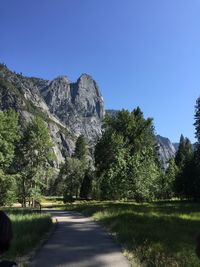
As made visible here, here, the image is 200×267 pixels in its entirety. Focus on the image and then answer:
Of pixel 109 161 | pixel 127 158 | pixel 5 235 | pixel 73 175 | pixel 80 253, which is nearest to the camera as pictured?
pixel 5 235

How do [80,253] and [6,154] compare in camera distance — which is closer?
[80,253]

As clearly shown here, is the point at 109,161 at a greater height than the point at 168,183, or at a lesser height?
greater

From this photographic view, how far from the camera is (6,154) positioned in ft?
177

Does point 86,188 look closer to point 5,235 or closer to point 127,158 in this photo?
point 127,158

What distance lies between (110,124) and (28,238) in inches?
2218

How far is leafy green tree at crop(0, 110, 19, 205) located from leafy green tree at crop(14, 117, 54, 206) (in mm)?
5198

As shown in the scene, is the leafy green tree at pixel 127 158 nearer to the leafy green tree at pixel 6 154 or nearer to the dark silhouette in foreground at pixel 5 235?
the leafy green tree at pixel 6 154

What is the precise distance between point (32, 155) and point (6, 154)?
354 inches

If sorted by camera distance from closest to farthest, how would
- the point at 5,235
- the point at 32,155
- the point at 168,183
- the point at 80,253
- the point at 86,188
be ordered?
the point at 5,235, the point at 80,253, the point at 32,155, the point at 168,183, the point at 86,188

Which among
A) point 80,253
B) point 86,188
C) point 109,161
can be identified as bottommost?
point 80,253

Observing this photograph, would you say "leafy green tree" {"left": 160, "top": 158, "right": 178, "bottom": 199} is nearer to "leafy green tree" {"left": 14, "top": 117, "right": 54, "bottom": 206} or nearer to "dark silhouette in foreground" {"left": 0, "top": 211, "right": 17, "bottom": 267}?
"leafy green tree" {"left": 14, "top": 117, "right": 54, "bottom": 206}

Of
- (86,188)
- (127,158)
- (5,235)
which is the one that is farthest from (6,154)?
(5,235)

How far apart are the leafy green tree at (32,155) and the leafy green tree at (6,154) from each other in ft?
17.1

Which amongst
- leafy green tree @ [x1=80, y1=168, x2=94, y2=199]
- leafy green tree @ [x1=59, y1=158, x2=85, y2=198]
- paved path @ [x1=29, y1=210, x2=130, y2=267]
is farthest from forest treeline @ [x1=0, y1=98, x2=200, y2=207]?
paved path @ [x1=29, y1=210, x2=130, y2=267]
